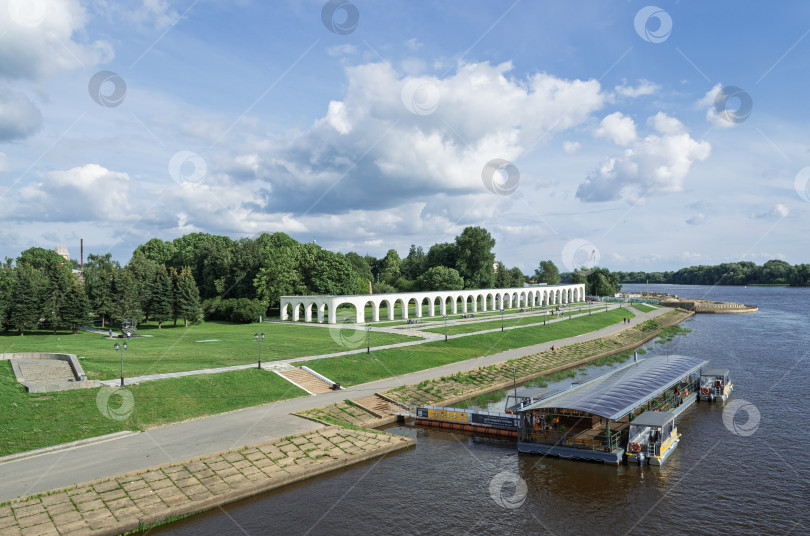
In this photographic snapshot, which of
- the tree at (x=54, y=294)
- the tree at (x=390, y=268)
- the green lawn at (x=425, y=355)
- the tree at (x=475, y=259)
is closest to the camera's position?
the green lawn at (x=425, y=355)

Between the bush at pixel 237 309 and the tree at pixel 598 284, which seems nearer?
the bush at pixel 237 309

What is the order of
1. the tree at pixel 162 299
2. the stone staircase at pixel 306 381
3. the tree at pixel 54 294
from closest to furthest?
the stone staircase at pixel 306 381 < the tree at pixel 54 294 < the tree at pixel 162 299

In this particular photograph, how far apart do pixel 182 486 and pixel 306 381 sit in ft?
54.6

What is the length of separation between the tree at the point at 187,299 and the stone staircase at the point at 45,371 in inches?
1302

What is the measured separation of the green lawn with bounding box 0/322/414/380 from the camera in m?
38.2

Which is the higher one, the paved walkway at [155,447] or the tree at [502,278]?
the tree at [502,278]

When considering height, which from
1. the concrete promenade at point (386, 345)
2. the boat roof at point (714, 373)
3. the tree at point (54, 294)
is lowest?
the boat roof at point (714, 373)

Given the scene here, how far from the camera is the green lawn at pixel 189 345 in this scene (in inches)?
1505

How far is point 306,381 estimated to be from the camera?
3744 centimetres

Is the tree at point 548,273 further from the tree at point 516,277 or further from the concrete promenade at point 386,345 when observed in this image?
A: the concrete promenade at point 386,345

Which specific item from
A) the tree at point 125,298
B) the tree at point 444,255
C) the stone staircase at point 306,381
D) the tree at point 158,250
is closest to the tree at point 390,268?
the tree at point 444,255

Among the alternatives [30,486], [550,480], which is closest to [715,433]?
[550,480]

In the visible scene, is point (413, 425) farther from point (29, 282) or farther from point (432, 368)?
point (29, 282)

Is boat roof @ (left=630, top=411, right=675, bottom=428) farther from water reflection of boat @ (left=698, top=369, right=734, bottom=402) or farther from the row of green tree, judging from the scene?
the row of green tree
